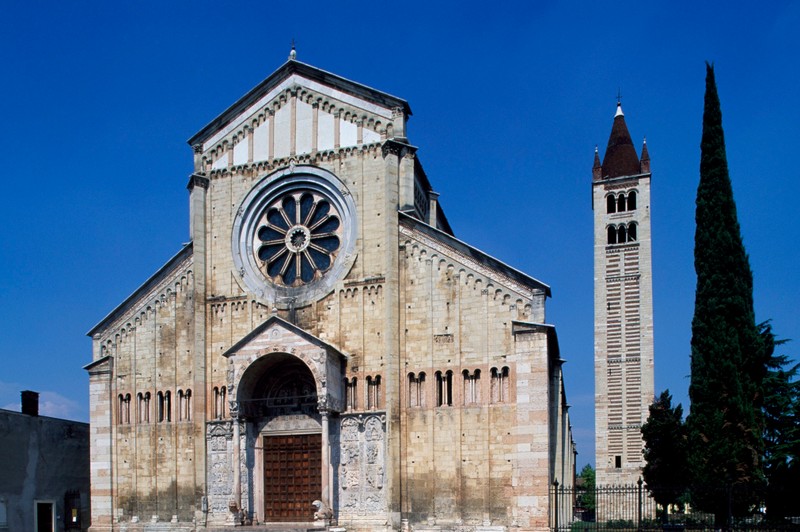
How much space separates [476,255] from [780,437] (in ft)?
38.4

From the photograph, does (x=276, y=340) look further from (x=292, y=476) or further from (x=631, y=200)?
(x=631, y=200)

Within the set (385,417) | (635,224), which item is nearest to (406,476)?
(385,417)

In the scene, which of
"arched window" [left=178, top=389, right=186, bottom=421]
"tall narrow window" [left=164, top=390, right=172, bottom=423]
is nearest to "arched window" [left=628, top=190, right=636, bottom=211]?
"arched window" [left=178, top=389, right=186, bottom=421]

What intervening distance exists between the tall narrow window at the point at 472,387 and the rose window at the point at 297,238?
5840mm

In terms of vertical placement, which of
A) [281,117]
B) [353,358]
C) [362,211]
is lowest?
[353,358]

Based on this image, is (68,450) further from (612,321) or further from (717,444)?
(612,321)

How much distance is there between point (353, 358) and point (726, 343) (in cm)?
1141

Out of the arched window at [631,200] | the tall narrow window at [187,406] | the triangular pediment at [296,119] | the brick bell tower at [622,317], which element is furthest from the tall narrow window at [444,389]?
the arched window at [631,200]

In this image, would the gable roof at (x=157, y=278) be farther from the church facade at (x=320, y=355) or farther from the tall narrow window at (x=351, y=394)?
the tall narrow window at (x=351, y=394)

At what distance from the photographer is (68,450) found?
30.4m

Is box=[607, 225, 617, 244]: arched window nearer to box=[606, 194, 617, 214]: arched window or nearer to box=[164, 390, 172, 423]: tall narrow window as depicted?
box=[606, 194, 617, 214]: arched window

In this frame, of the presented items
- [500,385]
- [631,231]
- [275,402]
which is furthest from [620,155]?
[275,402]

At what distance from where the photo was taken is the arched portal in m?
24.6

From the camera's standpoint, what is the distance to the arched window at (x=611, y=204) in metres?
43.5
